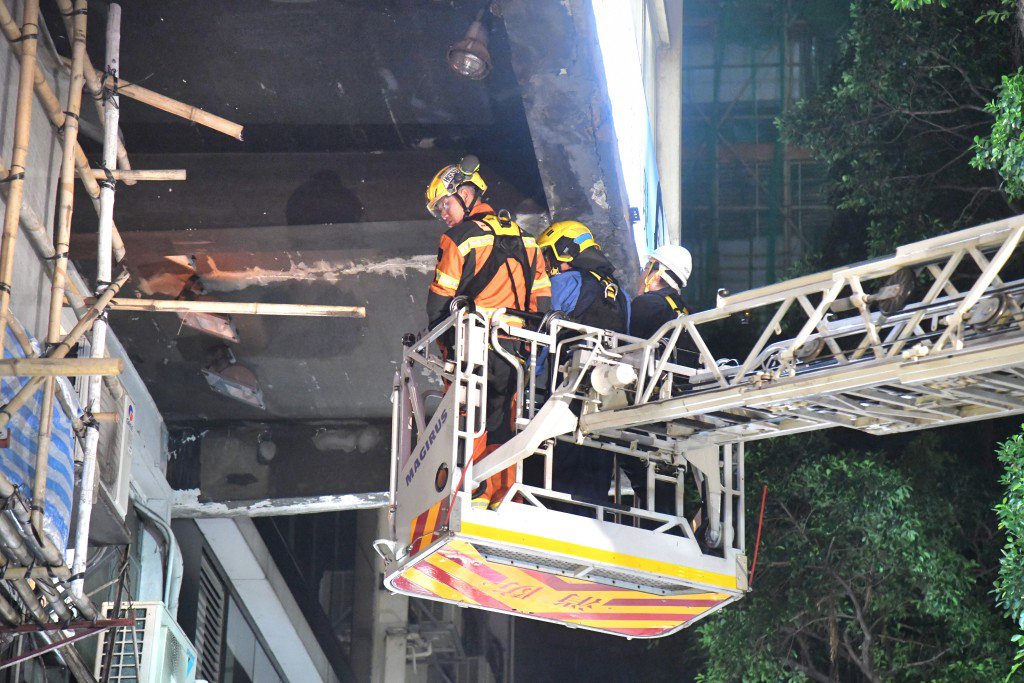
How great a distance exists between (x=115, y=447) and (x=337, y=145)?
2843 millimetres

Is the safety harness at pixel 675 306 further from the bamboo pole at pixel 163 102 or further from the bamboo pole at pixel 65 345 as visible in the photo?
the bamboo pole at pixel 65 345

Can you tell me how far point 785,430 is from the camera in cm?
767

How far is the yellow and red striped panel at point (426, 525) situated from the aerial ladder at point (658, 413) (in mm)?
18

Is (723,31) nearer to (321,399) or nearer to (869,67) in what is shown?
(869,67)

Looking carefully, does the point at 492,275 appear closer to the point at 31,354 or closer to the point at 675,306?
the point at 675,306

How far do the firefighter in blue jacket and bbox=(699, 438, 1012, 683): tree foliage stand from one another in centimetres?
581

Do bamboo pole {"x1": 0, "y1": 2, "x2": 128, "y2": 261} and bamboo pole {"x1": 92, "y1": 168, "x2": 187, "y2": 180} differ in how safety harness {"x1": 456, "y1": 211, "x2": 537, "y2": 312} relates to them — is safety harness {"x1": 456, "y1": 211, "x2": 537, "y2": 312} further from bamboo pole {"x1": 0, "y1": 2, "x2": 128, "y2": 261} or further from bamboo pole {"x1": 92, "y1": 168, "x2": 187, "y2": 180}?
bamboo pole {"x1": 0, "y1": 2, "x2": 128, "y2": 261}

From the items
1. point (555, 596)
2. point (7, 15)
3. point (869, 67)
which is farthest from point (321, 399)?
point (869, 67)

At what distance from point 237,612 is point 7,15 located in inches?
417

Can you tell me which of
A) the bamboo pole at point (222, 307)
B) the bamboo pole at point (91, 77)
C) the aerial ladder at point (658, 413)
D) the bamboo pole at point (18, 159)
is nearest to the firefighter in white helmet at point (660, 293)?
the aerial ladder at point (658, 413)

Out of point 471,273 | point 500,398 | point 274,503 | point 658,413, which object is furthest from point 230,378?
point 658,413

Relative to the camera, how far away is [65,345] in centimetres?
770

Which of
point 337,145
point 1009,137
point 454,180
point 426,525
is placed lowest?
point 426,525

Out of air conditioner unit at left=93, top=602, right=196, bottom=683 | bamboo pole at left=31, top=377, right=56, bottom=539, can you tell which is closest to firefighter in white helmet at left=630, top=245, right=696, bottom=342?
bamboo pole at left=31, top=377, right=56, bottom=539
